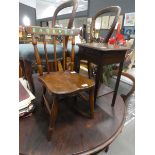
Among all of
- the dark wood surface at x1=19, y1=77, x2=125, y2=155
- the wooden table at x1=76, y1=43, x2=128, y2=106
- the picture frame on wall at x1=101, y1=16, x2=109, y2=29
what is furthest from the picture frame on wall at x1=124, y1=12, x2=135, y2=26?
the dark wood surface at x1=19, y1=77, x2=125, y2=155

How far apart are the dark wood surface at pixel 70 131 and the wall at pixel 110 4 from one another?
9.96 ft

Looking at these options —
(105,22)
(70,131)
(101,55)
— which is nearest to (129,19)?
(105,22)

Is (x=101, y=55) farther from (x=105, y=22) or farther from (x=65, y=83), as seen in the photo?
(x=105, y=22)

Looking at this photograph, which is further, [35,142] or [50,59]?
[50,59]

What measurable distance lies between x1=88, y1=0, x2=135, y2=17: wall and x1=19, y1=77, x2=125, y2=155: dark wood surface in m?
3.03

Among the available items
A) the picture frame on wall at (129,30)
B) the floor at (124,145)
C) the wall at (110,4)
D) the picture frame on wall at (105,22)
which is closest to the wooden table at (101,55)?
the floor at (124,145)

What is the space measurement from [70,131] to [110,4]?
3.86 m

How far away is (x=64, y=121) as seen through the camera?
0.83m

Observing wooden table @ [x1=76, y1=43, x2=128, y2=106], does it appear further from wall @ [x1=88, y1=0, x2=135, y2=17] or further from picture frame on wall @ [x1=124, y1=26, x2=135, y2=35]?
wall @ [x1=88, y1=0, x2=135, y2=17]

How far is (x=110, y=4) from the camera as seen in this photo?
376 cm

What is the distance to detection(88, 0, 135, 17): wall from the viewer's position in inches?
127
